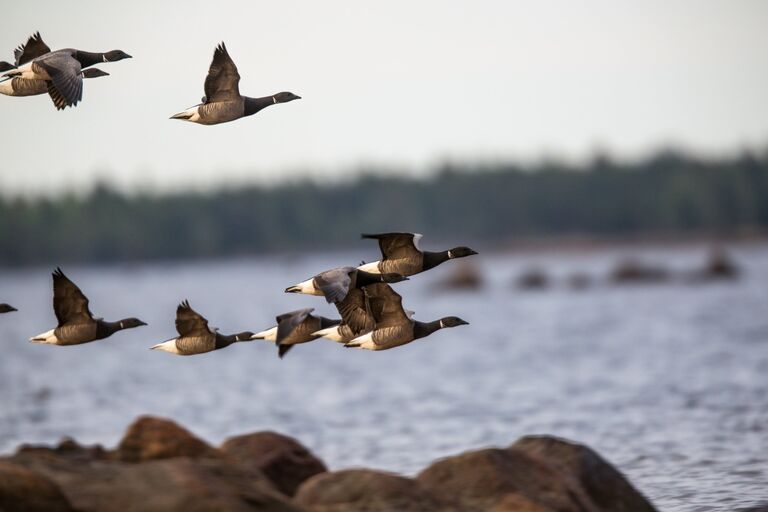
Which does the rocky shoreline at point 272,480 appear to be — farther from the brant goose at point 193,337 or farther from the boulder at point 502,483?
the brant goose at point 193,337

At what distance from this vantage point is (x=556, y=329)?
5722 cm

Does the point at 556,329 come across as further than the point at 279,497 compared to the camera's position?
Yes

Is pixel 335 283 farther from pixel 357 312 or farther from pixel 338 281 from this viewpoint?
pixel 357 312

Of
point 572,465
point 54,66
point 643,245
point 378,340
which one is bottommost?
point 643,245

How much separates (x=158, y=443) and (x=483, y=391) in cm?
2051

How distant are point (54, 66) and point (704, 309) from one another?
2163 inches

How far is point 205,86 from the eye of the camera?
1381 cm

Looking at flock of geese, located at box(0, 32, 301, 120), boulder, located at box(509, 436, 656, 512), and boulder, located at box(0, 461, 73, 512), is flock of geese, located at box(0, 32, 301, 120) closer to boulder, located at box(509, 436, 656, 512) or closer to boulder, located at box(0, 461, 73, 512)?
boulder, located at box(0, 461, 73, 512)

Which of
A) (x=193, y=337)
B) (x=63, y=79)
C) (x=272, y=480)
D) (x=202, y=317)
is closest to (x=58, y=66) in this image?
(x=63, y=79)

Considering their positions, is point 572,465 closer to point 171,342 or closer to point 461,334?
point 171,342

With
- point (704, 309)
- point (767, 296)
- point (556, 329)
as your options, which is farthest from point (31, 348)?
point (767, 296)

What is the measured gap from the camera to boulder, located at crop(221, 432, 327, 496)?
14906mm

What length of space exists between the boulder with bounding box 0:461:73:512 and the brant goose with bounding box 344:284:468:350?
138 inches

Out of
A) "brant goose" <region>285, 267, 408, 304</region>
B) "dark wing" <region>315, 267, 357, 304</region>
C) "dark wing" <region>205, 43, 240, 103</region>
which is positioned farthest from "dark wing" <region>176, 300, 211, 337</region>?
"dark wing" <region>205, 43, 240, 103</region>
